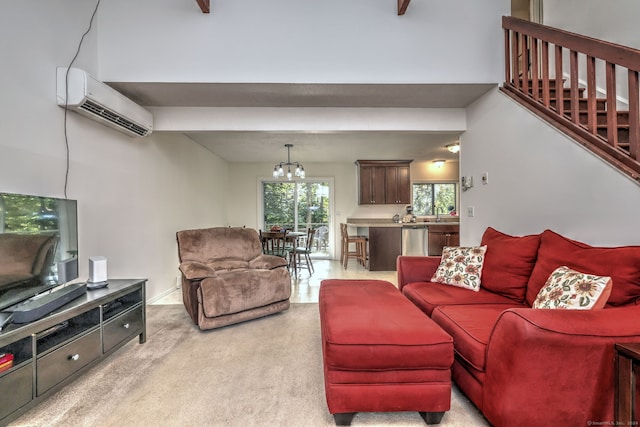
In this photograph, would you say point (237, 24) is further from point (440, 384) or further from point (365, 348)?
point (440, 384)

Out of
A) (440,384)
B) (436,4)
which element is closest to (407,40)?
(436,4)

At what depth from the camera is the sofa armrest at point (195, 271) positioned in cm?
265

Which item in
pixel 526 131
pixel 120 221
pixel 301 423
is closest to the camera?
pixel 301 423

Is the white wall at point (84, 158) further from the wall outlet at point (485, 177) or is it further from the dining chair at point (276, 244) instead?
the wall outlet at point (485, 177)

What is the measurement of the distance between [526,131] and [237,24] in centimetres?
283

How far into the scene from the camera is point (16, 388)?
1379 millimetres

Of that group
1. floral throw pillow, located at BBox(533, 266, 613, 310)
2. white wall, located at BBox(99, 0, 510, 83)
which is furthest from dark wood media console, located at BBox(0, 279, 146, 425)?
floral throw pillow, located at BBox(533, 266, 613, 310)

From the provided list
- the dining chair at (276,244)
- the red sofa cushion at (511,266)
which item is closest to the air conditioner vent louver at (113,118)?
the dining chair at (276,244)

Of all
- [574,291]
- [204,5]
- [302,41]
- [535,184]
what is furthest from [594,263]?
[204,5]

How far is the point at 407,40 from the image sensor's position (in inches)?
113

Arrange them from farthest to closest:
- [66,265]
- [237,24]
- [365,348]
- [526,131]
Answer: [237,24], [526,131], [66,265], [365,348]

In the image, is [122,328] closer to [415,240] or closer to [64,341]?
[64,341]

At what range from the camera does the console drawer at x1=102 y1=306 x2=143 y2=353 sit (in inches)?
78.4

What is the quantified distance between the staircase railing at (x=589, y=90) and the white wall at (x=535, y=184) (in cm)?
8
